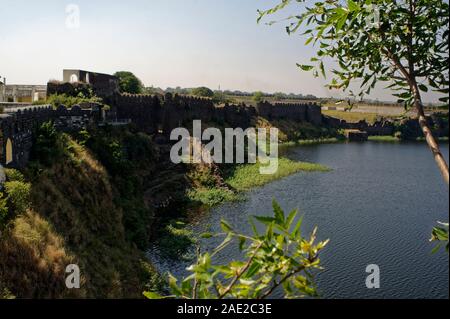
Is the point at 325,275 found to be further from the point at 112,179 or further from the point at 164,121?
the point at 164,121

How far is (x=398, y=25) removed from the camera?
4070 mm

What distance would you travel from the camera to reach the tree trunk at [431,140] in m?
3.12

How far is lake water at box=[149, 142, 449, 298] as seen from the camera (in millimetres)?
19939

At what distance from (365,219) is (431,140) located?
2801 cm

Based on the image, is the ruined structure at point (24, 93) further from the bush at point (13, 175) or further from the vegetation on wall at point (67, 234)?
the bush at point (13, 175)

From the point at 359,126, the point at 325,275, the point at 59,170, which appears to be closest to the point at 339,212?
the point at 325,275

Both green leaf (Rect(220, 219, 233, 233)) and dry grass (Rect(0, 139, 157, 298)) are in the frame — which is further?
dry grass (Rect(0, 139, 157, 298))

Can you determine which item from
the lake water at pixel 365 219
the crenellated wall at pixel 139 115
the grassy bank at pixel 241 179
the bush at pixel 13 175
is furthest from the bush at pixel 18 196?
the grassy bank at pixel 241 179

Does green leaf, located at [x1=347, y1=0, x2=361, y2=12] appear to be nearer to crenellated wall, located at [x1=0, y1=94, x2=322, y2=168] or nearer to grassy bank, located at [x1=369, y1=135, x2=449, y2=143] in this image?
crenellated wall, located at [x1=0, y1=94, x2=322, y2=168]

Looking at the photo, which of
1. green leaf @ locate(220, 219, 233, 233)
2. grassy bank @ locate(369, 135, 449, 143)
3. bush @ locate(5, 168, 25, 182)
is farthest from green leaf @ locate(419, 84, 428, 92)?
grassy bank @ locate(369, 135, 449, 143)

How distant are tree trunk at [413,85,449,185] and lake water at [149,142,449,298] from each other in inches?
227

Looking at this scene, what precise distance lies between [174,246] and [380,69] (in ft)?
68.1

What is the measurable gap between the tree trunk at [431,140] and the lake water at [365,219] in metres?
5.75

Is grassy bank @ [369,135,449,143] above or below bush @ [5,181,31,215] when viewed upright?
above
